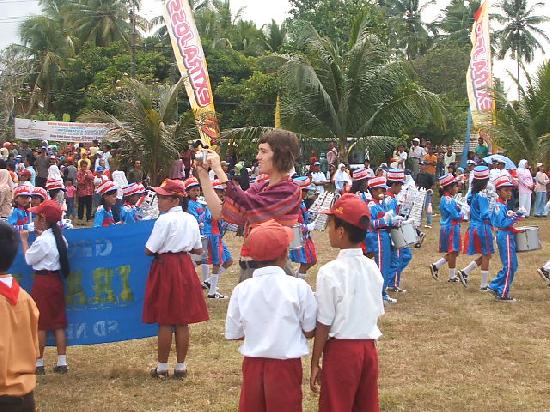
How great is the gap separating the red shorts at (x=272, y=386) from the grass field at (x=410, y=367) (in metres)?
2.03

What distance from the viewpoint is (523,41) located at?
164 feet

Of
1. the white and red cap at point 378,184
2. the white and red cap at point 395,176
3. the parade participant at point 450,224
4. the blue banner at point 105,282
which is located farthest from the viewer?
the parade participant at point 450,224

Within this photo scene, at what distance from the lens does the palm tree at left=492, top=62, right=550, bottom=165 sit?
21.9 metres

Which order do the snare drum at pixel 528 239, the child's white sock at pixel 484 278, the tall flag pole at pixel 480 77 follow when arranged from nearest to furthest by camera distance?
the snare drum at pixel 528 239
the child's white sock at pixel 484 278
the tall flag pole at pixel 480 77

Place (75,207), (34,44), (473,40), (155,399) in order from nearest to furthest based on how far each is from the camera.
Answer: (155,399) → (75,207) → (473,40) → (34,44)

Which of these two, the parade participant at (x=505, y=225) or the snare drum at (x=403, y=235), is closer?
the parade participant at (x=505, y=225)

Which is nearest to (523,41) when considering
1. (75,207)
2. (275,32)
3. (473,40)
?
(275,32)

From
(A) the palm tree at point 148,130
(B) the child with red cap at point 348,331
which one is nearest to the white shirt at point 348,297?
(B) the child with red cap at point 348,331

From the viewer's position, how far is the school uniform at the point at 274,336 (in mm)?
3941

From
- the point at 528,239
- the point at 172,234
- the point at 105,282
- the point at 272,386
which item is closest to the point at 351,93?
the point at 528,239

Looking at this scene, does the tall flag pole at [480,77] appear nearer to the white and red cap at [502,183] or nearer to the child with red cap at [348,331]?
the white and red cap at [502,183]

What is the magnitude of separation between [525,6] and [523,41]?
2.42 m

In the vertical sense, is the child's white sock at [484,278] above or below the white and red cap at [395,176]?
below

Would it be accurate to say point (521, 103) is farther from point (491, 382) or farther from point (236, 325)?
point (236, 325)
